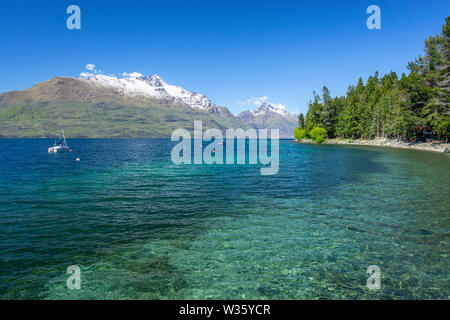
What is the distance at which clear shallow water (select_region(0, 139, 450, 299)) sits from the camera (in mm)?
11633

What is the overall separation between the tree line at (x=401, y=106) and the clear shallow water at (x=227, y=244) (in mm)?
69322

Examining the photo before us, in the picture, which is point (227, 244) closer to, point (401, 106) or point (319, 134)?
point (401, 106)

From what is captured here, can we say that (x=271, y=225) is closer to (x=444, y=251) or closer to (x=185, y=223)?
(x=185, y=223)

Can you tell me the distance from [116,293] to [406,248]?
54.7ft

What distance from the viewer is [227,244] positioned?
16.7 meters

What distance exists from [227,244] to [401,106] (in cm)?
12012

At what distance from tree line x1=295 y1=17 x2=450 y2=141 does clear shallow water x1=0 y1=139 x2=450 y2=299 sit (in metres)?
69.3

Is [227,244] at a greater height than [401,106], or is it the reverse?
[401,106]

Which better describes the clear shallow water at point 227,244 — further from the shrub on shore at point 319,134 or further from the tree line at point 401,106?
the shrub on shore at point 319,134

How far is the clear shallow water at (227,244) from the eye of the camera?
1163cm

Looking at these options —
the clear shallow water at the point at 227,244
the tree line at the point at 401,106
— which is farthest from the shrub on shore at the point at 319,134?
the clear shallow water at the point at 227,244

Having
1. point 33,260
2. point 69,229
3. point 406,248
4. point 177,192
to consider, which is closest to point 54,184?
point 177,192

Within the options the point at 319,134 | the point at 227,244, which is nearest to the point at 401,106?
the point at 319,134
